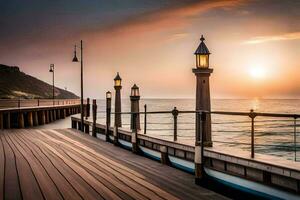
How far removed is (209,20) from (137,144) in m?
9.55

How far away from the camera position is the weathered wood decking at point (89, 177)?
18.4 ft

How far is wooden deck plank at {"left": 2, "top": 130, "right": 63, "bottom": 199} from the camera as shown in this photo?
557 centimetres

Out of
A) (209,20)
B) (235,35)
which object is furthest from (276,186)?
(235,35)

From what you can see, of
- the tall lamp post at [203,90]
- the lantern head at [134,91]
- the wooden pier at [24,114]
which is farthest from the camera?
the wooden pier at [24,114]

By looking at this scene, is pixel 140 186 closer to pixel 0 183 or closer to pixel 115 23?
pixel 0 183

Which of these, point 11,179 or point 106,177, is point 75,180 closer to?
point 106,177

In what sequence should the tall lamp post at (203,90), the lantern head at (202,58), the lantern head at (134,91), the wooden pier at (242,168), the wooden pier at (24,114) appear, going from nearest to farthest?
the wooden pier at (242,168), the tall lamp post at (203,90), the lantern head at (202,58), the lantern head at (134,91), the wooden pier at (24,114)

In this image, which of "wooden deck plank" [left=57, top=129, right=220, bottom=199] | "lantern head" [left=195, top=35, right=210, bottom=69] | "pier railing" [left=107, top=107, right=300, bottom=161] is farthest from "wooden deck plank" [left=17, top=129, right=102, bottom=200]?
"lantern head" [left=195, top=35, right=210, bottom=69]

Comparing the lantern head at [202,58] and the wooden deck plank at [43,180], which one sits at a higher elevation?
the lantern head at [202,58]

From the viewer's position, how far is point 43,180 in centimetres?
652

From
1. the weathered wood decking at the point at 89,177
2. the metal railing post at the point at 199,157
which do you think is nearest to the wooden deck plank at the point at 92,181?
the weathered wood decking at the point at 89,177

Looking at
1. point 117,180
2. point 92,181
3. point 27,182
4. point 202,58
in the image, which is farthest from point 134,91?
point 27,182

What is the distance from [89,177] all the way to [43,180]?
753mm

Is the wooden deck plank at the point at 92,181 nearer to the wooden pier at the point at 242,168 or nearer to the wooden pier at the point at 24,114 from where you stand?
the wooden pier at the point at 242,168
